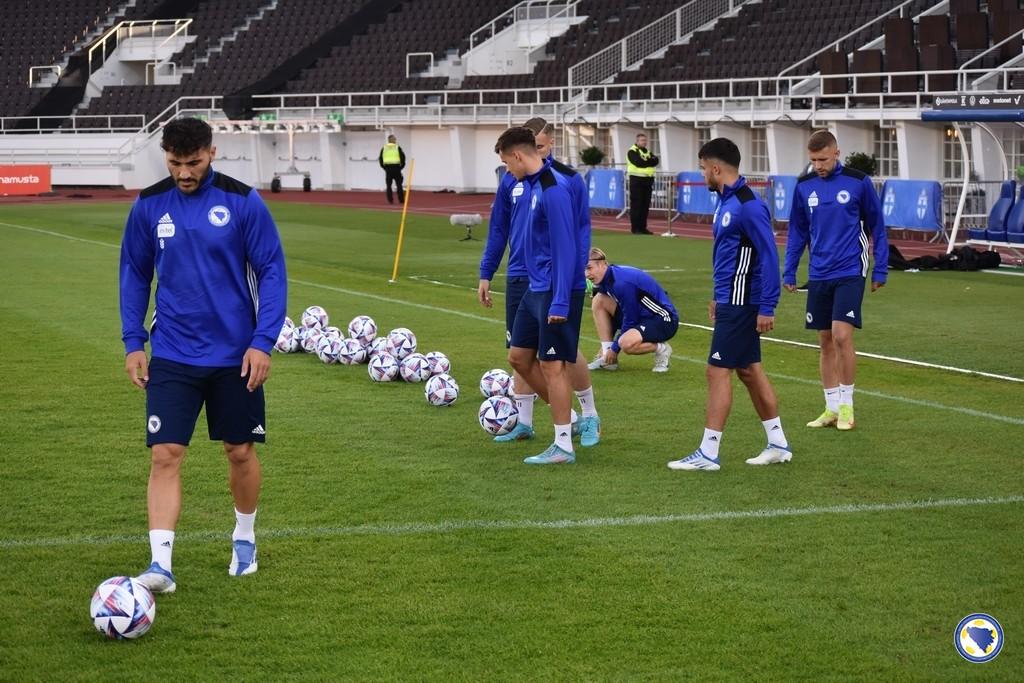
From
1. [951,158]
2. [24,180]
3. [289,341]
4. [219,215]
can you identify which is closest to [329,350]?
[289,341]

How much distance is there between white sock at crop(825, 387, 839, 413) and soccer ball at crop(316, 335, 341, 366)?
4.66m

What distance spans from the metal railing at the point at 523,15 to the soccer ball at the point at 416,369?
40.3 metres

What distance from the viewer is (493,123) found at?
4644 cm

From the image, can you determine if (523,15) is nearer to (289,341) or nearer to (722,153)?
(289,341)

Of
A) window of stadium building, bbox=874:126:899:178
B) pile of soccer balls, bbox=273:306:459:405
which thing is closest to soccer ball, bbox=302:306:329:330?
pile of soccer balls, bbox=273:306:459:405

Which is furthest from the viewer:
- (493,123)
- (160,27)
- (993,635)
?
(160,27)

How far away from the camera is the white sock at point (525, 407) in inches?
382

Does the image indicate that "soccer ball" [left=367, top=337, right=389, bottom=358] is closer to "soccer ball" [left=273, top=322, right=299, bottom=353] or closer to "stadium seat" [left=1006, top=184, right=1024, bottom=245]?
"soccer ball" [left=273, top=322, right=299, bottom=353]

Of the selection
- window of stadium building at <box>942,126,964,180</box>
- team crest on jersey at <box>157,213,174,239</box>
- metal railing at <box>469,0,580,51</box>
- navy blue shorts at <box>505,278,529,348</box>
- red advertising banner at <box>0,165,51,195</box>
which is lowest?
navy blue shorts at <box>505,278,529,348</box>

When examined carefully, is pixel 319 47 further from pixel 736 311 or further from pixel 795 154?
pixel 736 311

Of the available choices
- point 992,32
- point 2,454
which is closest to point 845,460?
point 2,454

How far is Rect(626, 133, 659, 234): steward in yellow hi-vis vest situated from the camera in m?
30.0

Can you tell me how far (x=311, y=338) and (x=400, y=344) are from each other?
4.41 ft

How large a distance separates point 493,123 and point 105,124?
17988 mm
